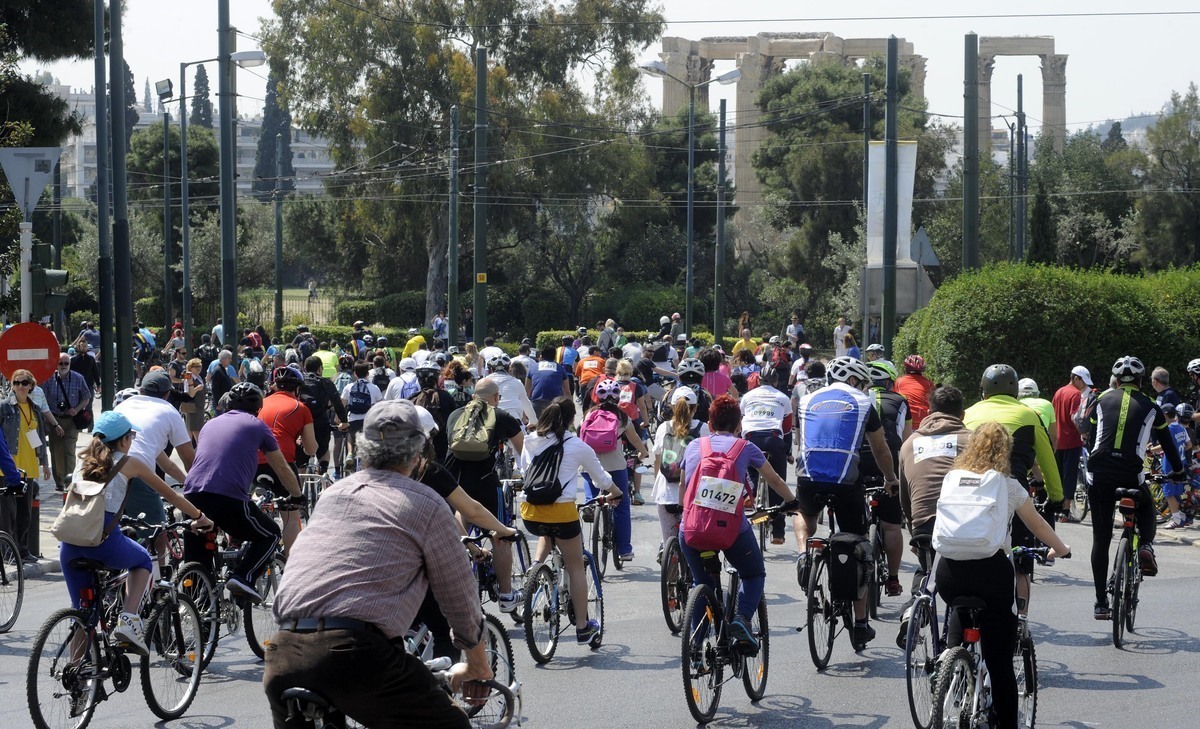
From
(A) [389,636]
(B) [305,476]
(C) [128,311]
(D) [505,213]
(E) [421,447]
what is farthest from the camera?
(D) [505,213]

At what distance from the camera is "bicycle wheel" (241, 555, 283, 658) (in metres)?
8.95

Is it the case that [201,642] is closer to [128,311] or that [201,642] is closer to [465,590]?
[465,590]

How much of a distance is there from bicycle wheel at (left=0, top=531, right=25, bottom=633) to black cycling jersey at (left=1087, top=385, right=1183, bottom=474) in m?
7.48

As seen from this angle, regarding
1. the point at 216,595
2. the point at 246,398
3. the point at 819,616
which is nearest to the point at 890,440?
the point at 819,616

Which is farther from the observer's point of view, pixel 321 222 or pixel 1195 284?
pixel 321 222

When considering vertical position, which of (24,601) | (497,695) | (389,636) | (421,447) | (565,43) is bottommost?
(24,601)

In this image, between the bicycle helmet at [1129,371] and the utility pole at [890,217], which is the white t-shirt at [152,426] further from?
the utility pole at [890,217]

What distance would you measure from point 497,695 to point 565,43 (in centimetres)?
4830

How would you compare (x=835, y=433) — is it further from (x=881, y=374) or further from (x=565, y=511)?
(x=881, y=374)

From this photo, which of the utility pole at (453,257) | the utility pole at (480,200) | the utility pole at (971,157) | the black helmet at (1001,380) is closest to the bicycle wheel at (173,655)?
the black helmet at (1001,380)

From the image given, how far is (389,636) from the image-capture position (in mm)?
4324

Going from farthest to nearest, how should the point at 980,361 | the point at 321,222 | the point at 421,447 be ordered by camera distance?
1. the point at 321,222
2. the point at 980,361
3. the point at 421,447

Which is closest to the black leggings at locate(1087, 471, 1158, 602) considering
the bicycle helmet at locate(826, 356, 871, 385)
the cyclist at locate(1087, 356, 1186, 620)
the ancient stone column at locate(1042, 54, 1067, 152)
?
the cyclist at locate(1087, 356, 1186, 620)

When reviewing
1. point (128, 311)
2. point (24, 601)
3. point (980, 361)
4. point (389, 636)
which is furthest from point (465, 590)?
point (980, 361)
